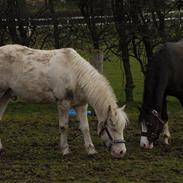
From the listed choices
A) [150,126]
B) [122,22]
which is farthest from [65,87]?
[122,22]

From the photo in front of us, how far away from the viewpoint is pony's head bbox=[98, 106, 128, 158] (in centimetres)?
737

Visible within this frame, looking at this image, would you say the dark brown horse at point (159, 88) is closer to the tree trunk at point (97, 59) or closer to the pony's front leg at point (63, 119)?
the pony's front leg at point (63, 119)

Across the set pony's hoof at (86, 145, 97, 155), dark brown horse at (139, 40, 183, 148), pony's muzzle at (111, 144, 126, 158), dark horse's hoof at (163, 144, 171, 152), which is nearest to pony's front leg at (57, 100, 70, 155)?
pony's hoof at (86, 145, 97, 155)

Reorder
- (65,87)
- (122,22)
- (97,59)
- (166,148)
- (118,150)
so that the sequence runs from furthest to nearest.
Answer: (122,22) → (97,59) → (166,148) → (65,87) → (118,150)

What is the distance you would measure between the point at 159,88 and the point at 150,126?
22.9 inches

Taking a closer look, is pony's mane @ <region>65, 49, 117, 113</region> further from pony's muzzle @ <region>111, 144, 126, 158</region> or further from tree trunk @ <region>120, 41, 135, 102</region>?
tree trunk @ <region>120, 41, 135, 102</region>

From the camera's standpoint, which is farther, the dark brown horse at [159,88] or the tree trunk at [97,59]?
the tree trunk at [97,59]

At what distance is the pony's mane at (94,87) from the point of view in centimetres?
750

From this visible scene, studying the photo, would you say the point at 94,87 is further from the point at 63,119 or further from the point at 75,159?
the point at 75,159

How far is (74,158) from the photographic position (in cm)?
759

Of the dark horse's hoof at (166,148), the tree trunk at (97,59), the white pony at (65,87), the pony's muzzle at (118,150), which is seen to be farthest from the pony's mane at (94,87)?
the tree trunk at (97,59)

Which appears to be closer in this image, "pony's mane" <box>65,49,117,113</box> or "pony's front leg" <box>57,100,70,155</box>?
"pony's mane" <box>65,49,117,113</box>

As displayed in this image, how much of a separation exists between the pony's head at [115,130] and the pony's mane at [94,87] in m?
0.13

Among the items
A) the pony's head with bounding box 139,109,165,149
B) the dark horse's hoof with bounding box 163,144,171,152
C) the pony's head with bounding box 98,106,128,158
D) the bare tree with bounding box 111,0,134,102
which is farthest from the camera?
the bare tree with bounding box 111,0,134,102
